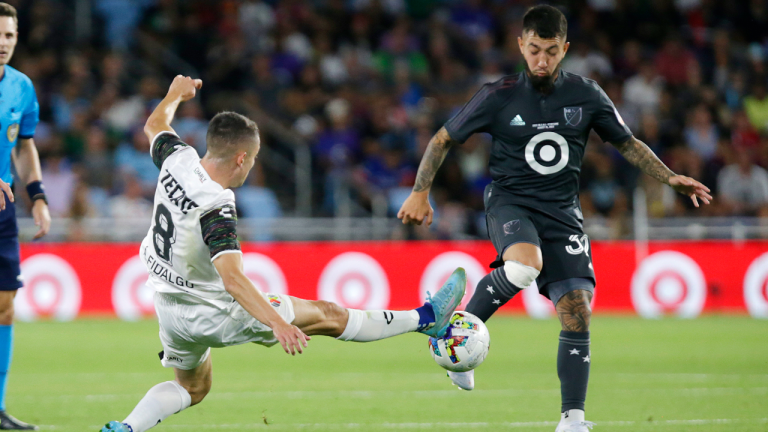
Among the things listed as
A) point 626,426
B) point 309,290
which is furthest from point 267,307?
point 309,290

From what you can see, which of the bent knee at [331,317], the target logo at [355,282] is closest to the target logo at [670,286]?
the target logo at [355,282]

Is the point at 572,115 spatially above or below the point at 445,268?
below

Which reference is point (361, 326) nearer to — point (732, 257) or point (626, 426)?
point (626, 426)

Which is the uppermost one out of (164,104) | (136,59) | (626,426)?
(136,59)

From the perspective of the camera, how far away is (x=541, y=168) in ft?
18.6

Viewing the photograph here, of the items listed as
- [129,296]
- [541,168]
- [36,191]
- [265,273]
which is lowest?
[541,168]

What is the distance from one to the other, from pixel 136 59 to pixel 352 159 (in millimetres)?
4907

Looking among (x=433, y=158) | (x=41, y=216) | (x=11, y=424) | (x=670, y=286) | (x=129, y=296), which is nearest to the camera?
(x=433, y=158)

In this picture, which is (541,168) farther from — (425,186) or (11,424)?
(11,424)

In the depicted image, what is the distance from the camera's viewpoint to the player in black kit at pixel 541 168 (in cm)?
546

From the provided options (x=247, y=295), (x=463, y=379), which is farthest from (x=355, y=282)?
(x=247, y=295)

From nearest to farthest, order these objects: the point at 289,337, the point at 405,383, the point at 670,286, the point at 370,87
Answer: the point at 289,337 → the point at 405,383 → the point at 670,286 → the point at 370,87

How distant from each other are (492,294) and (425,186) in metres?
0.76

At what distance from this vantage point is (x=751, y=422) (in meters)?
5.87
